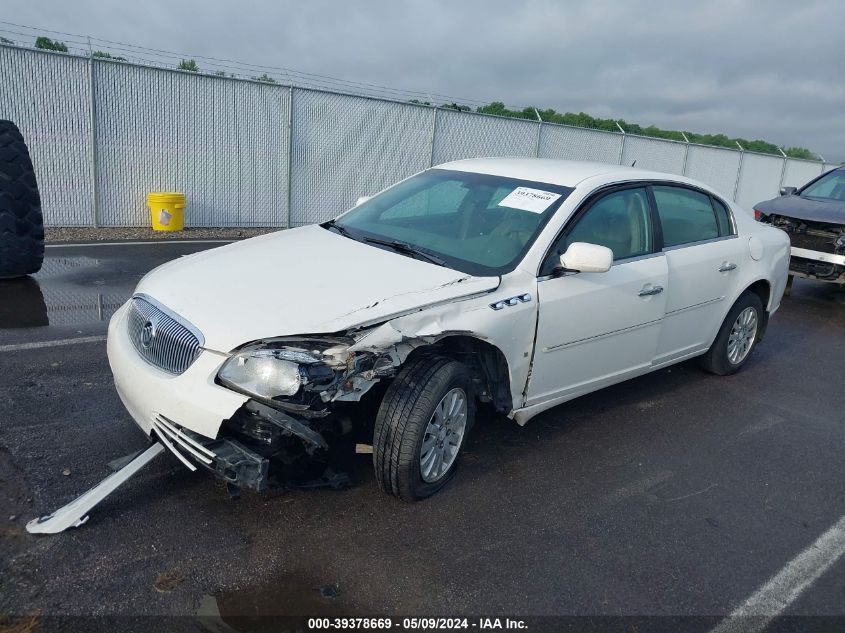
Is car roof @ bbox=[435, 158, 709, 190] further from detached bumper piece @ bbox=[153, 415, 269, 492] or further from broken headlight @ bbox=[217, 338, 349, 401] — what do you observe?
detached bumper piece @ bbox=[153, 415, 269, 492]

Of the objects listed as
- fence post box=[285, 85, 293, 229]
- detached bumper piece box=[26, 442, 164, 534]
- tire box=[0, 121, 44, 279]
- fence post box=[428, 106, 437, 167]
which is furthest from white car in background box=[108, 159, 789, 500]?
fence post box=[428, 106, 437, 167]

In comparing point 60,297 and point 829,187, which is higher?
point 829,187

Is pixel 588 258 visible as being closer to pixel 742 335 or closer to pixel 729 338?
pixel 729 338

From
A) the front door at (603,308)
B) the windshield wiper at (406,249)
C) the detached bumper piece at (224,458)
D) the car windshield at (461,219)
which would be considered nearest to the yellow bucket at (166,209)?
the car windshield at (461,219)

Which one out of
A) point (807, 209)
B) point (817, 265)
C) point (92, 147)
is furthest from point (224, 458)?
point (92, 147)

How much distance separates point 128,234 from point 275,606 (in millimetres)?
9576

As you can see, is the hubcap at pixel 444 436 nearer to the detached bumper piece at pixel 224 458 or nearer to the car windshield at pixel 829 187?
the detached bumper piece at pixel 224 458

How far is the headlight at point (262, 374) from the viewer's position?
2.90m

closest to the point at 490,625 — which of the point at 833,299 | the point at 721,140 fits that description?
the point at 833,299

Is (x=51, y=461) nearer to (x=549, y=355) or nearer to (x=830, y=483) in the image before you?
(x=549, y=355)

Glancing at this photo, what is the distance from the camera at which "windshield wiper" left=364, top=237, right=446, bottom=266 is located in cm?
381

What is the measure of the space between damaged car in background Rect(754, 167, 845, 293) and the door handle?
5.22 metres

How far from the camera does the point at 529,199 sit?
424 centimetres

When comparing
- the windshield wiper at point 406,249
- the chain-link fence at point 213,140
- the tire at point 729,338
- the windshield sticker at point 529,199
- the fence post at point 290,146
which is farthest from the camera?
the fence post at point 290,146
